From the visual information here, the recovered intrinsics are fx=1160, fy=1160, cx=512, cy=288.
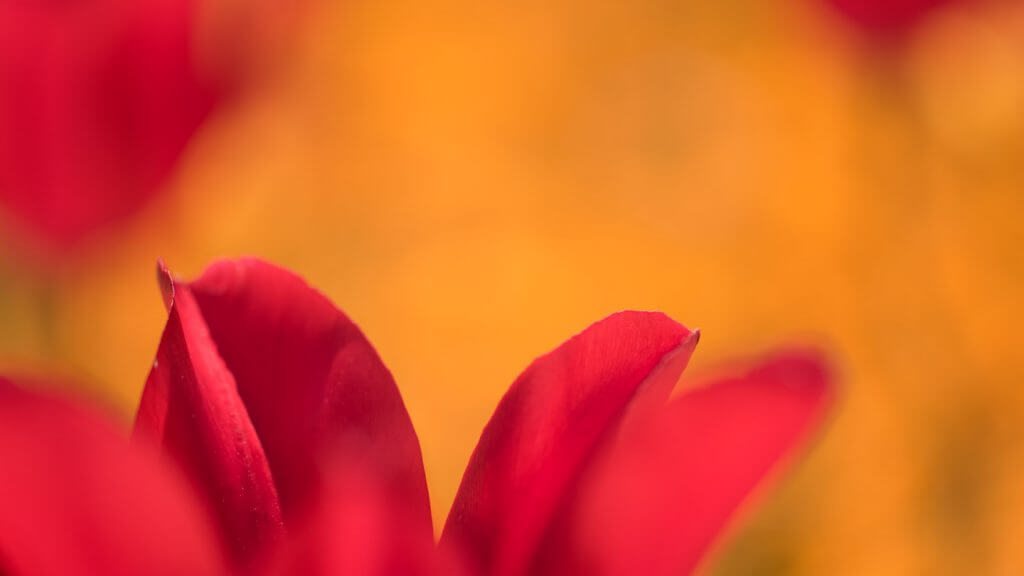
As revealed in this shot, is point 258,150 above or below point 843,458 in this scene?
above

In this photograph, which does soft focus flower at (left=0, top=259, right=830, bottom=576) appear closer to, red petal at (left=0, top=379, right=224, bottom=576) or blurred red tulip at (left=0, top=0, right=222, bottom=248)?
red petal at (left=0, top=379, right=224, bottom=576)

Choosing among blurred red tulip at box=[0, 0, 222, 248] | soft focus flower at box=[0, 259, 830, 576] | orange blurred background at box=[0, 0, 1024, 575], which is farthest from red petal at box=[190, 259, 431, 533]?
orange blurred background at box=[0, 0, 1024, 575]

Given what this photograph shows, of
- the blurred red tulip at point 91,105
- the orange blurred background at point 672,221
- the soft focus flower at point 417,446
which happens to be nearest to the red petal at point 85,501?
the soft focus flower at point 417,446

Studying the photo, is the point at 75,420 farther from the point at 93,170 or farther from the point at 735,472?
the point at 93,170

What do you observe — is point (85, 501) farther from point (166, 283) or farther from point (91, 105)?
point (91, 105)

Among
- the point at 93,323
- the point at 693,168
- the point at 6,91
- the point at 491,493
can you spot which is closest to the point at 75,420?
the point at 491,493

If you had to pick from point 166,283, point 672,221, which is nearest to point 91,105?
point 166,283

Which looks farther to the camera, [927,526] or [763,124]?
[763,124]
